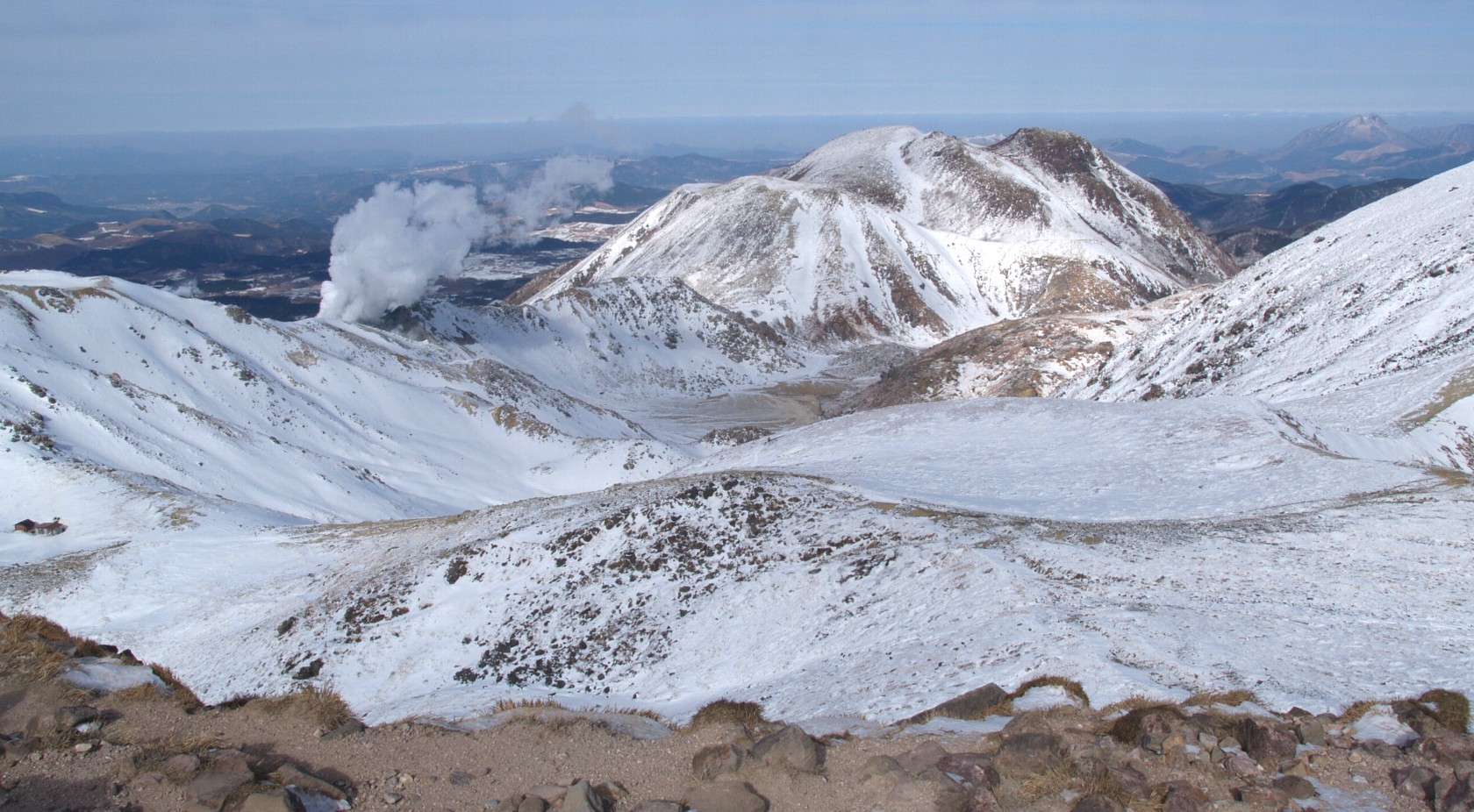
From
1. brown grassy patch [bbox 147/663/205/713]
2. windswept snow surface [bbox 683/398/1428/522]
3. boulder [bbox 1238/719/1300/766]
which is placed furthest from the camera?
windswept snow surface [bbox 683/398/1428/522]

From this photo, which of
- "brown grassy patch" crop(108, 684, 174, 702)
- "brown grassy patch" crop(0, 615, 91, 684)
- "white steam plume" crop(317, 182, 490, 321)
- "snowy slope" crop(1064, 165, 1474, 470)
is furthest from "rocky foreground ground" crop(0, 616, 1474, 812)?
"white steam plume" crop(317, 182, 490, 321)

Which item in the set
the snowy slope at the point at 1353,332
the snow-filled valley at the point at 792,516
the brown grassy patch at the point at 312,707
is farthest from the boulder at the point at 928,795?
the snowy slope at the point at 1353,332

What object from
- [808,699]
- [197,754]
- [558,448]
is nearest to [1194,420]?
[808,699]

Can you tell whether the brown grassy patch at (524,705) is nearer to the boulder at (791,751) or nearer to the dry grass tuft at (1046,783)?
the boulder at (791,751)

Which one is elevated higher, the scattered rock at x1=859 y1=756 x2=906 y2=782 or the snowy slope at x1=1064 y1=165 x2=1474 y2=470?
the snowy slope at x1=1064 y1=165 x2=1474 y2=470

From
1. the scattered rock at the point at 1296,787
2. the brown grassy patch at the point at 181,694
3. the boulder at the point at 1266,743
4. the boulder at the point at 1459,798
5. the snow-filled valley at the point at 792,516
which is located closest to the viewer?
the boulder at the point at 1459,798

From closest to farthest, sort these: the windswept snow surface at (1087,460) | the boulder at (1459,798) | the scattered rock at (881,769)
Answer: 1. the boulder at (1459,798)
2. the scattered rock at (881,769)
3. the windswept snow surface at (1087,460)

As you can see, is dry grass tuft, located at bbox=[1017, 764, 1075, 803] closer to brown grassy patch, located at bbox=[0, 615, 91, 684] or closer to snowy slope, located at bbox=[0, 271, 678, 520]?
brown grassy patch, located at bbox=[0, 615, 91, 684]
